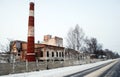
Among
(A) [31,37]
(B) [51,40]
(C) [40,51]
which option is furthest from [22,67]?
(B) [51,40]

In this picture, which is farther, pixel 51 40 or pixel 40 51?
pixel 51 40

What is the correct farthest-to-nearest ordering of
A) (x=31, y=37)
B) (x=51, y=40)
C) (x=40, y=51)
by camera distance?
(x=51, y=40) → (x=40, y=51) → (x=31, y=37)

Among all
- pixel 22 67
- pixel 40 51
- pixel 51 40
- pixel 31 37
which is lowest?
pixel 22 67

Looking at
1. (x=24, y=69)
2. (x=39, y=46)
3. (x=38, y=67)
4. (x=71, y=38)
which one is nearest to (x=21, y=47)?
(x=39, y=46)

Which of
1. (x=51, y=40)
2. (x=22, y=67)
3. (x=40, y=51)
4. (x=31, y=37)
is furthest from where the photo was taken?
(x=51, y=40)

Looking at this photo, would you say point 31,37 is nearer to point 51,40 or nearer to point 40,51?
point 40,51

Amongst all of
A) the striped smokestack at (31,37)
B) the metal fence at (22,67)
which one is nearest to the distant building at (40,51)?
the striped smokestack at (31,37)

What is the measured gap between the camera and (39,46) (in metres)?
59.1

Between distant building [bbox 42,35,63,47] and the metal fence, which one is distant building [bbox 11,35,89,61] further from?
the metal fence

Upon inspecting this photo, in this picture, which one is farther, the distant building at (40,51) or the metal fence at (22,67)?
the distant building at (40,51)

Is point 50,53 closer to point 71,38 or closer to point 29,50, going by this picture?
point 29,50

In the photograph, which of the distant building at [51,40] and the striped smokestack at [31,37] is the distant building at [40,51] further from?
the distant building at [51,40]

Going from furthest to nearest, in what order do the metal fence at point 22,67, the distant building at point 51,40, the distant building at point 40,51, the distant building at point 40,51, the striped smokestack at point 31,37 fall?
the distant building at point 51,40 → the distant building at point 40,51 → the distant building at point 40,51 → the striped smokestack at point 31,37 → the metal fence at point 22,67

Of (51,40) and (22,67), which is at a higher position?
(51,40)
